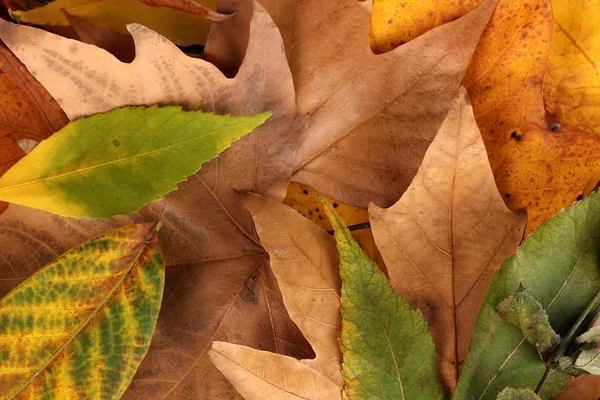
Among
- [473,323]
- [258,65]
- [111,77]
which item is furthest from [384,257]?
[111,77]

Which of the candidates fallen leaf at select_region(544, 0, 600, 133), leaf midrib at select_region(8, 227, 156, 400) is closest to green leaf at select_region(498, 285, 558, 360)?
fallen leaf at select_region(544, 0, 600, 133)

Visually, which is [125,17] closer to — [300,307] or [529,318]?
[300,307]

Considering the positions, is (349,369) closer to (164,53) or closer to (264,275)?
(264,275)

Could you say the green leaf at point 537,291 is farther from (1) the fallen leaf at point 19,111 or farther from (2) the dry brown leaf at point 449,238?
(1) the fallen leaf at point 19,111

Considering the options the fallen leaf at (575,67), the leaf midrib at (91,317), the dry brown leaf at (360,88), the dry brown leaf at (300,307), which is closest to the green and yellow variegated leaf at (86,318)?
the leaf midrib at (91,317)

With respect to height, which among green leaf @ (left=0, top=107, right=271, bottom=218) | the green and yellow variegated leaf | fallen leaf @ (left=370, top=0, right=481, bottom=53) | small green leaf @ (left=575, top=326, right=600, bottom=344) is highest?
fallen leaf @ (left=370, top=0, right=481, bottom=53)

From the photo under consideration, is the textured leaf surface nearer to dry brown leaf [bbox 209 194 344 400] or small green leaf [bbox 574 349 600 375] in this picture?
dry brown leaf [bbox 209 194 344 400]
